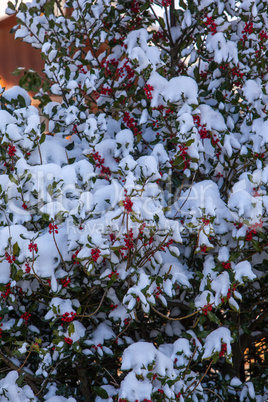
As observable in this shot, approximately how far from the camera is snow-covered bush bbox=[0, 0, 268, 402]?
2262mm

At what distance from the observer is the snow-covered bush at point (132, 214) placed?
2.26 metres

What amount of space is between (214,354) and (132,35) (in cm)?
188

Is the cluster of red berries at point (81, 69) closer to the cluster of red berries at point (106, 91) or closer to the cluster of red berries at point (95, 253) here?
the cluster of red berries at point (106, 91)

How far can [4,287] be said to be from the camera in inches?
88.7

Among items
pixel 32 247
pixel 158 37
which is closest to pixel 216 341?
pixel 32 247

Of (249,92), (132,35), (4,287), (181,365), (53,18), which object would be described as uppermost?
(53,18)

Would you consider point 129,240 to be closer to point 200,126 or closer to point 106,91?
point 200,126

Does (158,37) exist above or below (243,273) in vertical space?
above

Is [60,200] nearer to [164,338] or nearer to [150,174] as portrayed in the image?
[150,174]

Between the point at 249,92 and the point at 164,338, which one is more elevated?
the point at 249,92

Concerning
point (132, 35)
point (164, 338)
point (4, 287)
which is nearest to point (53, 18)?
point (132, 35)

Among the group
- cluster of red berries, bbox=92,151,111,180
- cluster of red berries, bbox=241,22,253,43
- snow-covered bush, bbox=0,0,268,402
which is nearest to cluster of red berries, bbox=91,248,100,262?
snow-covered bush, bbox=0,0,268,402

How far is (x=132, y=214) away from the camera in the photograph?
2.15 m

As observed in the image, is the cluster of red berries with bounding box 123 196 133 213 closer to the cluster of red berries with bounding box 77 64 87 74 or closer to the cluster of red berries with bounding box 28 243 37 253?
the cluster of red berries with bounding box 28 243 37 253
